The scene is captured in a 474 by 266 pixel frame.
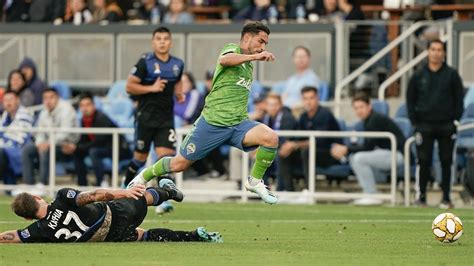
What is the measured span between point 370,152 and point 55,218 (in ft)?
31.3

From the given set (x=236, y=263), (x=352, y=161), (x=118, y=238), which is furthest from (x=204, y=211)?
(x=236, y=263)

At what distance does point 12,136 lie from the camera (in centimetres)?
2317

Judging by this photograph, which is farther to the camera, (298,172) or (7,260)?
(298,172)

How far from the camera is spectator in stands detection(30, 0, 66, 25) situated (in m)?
27.1

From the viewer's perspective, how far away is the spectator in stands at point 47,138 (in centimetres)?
2283

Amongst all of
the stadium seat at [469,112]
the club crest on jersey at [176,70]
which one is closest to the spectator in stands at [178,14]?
the stadium seat at [469,112]

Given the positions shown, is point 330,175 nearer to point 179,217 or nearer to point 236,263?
point 179,217

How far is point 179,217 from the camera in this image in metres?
17.6

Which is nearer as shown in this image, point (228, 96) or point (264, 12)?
point (228, 96)

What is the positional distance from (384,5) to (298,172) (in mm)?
6153

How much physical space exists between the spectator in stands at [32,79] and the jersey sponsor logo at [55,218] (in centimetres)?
1282

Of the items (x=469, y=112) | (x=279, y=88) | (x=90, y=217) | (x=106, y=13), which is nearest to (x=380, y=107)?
(x=469, y=112)

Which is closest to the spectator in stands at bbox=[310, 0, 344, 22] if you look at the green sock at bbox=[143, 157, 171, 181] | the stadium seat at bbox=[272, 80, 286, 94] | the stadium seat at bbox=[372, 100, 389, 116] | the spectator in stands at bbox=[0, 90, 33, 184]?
the stadium seat at bbox=[272, 80, 286, 94]

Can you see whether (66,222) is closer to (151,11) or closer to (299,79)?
(299,79)
